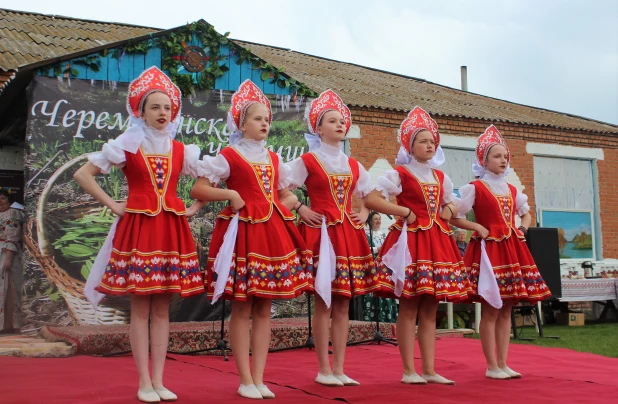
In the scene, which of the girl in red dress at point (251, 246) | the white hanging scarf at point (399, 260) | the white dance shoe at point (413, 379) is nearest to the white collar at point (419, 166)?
the white hanging scarf at point (399, 260)

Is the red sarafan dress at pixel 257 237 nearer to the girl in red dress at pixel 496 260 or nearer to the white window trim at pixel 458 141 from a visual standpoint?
the girl in red dress at pixel 496 260

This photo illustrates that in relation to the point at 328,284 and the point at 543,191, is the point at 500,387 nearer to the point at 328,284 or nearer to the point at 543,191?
the point at 328,284

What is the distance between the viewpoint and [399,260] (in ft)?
12.9

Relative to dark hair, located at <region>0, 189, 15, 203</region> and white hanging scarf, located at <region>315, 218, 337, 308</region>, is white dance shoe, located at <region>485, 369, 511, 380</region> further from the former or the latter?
dark hair, located at <region>0, 189, 15, 203</region>

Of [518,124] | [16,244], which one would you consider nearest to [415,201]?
[16,244]

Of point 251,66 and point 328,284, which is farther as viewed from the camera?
→ point 251,66

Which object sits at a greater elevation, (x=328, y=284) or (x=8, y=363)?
(x=328, y=284)

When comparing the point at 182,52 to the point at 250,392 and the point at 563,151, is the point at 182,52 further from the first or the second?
the point at 563,151

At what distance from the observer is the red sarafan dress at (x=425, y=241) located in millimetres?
3938

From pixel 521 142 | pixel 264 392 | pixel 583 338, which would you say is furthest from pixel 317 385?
pixel 521 142

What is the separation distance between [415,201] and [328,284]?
2.60 feet

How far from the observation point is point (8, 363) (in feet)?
15.1

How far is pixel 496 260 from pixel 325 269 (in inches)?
49.7

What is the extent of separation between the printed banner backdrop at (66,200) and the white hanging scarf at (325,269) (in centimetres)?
295
